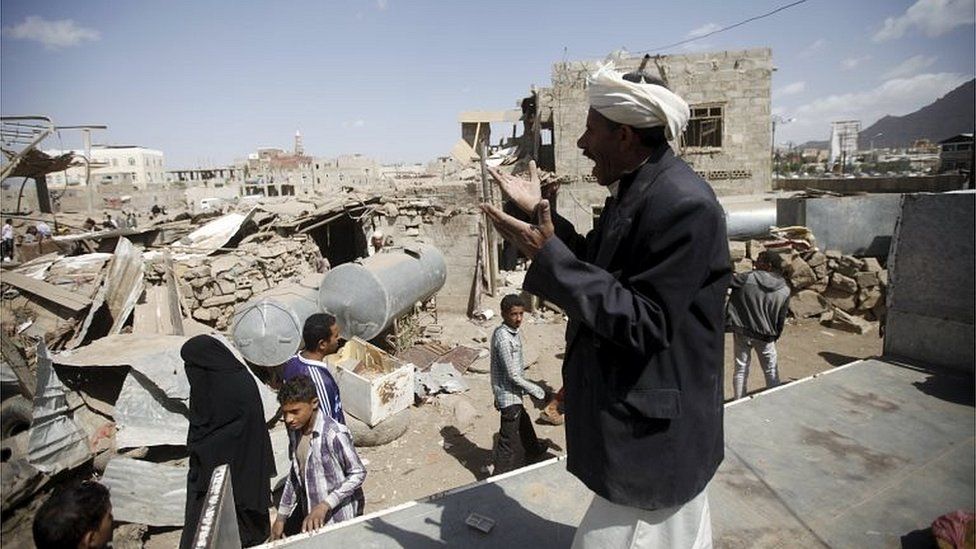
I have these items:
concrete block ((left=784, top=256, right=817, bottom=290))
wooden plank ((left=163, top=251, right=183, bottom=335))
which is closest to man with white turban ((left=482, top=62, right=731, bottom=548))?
wooden plank ((left=163, top=251, right=183, bottom=335))

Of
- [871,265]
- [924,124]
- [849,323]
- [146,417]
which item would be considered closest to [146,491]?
[146,417]

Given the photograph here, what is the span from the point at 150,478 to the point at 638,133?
17.3ft

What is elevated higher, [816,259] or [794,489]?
[816,259]

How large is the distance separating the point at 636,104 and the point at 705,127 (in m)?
15.6

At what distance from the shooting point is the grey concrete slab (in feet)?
7.74

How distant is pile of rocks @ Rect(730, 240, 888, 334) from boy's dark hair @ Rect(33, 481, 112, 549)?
31.6 feet

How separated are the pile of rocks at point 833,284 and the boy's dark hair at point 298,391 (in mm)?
8653

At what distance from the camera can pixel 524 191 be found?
141 centimetres

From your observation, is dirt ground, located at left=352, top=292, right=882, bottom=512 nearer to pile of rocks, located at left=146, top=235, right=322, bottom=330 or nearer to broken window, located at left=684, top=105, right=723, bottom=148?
pile of rocks, located at left=146, top=235, right=322, bottom=330

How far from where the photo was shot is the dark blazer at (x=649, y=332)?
120 cm

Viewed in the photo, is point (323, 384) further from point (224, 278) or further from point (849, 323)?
point (849, 323)

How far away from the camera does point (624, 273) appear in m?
1.32

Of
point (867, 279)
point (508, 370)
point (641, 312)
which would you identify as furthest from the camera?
point (867, 279)

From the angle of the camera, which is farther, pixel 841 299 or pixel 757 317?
pixel 841 299
